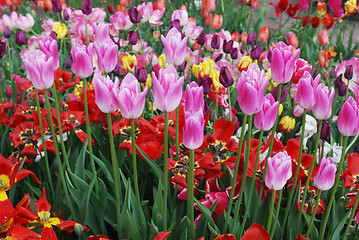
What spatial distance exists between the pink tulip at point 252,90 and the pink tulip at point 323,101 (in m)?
0.12

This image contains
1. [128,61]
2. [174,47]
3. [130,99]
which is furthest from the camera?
[128,61]

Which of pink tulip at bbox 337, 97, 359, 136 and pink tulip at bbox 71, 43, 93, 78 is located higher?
pink tulip at bbox 71, 43, 93, 78

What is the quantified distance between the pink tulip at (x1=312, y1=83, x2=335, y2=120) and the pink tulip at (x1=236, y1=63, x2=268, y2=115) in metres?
0.12

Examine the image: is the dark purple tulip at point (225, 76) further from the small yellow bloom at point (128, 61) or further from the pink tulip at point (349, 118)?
the small yellow bloom at point (128, 61)

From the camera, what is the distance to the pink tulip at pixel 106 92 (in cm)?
76

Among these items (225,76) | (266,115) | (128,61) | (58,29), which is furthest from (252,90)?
(58,29)

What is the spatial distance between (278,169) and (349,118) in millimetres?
171

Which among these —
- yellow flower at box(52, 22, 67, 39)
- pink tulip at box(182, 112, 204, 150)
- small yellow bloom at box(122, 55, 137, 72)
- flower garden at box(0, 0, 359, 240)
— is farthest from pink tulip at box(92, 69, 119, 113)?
yellow flower at box(52, 22, 67, 39)

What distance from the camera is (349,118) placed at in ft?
2.68

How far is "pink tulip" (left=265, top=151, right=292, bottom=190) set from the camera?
80cm

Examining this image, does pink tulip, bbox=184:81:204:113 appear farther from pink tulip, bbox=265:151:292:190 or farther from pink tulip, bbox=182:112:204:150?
pink tulip, bbox=265:151:292:190

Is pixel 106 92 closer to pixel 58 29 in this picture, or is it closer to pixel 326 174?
pixel 326 174

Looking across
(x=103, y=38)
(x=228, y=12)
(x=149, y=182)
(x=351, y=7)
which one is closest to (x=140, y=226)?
(x=149, y=182)

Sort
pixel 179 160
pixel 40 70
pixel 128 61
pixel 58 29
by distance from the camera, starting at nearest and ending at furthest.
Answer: pixel 40 70 → pixel 179 160 → pixel 128 61 → pixel 58 29
